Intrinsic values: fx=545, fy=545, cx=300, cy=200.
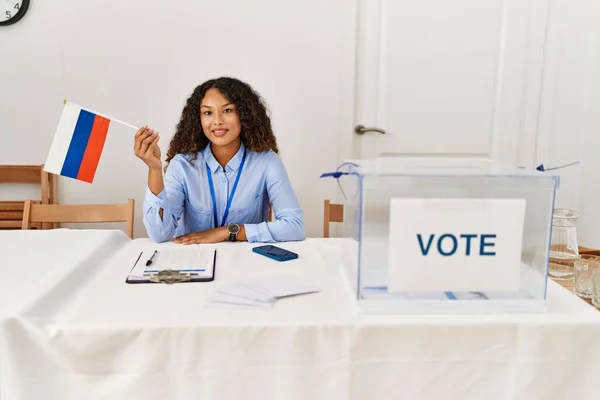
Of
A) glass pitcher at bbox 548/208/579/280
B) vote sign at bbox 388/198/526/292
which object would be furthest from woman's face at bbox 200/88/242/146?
glass pitcher at bbox 548/208/579/280

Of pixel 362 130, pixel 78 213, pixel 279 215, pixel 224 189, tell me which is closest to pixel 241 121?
pixel 224 189

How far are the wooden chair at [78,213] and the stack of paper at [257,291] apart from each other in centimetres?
91

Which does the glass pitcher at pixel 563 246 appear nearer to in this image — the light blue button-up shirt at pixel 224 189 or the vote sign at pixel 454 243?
the vote sign at pixel 454 243

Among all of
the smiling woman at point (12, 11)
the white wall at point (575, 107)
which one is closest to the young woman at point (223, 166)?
the smiling woman at point (12, 11)

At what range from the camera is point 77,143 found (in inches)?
57.8

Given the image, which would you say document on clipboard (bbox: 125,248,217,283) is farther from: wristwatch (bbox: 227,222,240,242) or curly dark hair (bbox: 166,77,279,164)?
curly dark hair (bbox: 166,77,279,164)

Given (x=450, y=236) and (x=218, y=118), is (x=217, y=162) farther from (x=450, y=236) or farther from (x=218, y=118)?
(x=450, y=236)

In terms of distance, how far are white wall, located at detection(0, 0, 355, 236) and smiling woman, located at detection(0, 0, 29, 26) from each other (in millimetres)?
29

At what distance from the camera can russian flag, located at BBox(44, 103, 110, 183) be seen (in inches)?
57.0

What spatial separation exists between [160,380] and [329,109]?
1921 millimetres

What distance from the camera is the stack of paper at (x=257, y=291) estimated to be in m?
1.10

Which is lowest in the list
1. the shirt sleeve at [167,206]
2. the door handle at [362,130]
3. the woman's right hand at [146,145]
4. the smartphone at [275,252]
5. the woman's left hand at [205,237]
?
the smartphone at [275,252]

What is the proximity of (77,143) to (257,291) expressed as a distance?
69cm

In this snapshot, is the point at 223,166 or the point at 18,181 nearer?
the point at 223,166
